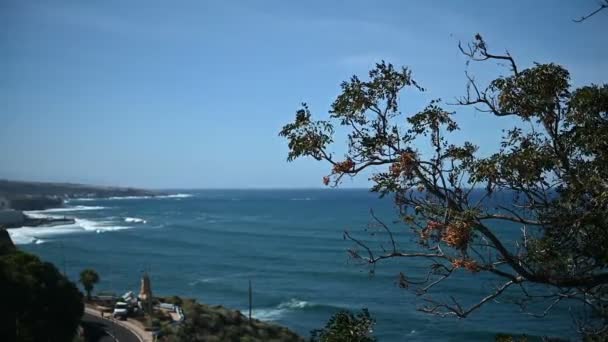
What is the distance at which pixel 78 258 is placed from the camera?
211 feet

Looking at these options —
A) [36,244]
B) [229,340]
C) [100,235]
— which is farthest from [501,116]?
[100,235]

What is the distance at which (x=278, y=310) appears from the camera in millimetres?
41312

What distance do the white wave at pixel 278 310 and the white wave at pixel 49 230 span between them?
2035 inches

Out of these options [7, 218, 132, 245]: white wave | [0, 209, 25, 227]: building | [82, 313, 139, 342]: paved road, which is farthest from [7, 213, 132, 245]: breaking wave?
[82, 313, 139, 342]: paved road

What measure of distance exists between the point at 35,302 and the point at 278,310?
79.5ft

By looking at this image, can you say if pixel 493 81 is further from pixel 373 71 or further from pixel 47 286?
pixel 47 286

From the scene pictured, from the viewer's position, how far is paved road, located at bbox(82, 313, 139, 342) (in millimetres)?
25947

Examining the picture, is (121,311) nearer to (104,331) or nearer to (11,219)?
(104,331)

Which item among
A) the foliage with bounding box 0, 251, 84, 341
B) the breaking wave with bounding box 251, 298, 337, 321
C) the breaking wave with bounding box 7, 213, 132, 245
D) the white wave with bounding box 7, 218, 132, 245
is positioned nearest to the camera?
the foliage with bounding box 0, 251, 84, 341

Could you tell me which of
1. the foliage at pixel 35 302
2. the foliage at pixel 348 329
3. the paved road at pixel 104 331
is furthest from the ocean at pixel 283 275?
the paved road at pixel 104 331

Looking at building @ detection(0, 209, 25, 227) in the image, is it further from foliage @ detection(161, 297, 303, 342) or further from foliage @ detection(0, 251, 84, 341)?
foliage @ detection(0, 251, 84, 341)

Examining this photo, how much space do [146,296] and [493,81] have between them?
28.2 meters

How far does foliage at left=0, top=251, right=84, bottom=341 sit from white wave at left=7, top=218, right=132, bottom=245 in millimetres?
62804

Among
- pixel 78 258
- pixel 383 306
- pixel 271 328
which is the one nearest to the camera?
pixel 271 328
